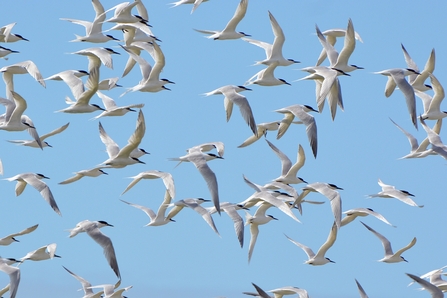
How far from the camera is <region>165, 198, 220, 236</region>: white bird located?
2023cm

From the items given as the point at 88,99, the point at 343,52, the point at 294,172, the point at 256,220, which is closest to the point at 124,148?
the point at 88,99

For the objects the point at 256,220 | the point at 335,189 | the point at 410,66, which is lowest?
the point at 256,220

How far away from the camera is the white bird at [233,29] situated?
21.7 meters

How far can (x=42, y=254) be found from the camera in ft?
67.7

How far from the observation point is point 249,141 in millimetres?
22844

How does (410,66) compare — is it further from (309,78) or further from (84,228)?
(84,228)

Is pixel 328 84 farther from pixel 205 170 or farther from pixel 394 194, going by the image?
pixel 394 194

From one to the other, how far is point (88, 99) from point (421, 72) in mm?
7696

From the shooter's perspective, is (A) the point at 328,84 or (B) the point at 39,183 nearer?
(A) the point at 328,84

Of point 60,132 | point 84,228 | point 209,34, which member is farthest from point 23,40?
point 84,228

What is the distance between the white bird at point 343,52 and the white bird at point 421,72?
1.97 m

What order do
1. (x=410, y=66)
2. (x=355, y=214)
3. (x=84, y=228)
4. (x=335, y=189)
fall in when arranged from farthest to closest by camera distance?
(x=410, y=66) < (x=355, y=214) < (x=335, y=189) < (x=84, y=228)

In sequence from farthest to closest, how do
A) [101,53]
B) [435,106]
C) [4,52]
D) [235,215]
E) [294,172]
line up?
[435,106], [294,172], [4,52], [101,53], [235,215]

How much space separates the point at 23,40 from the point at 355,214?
797 cm
